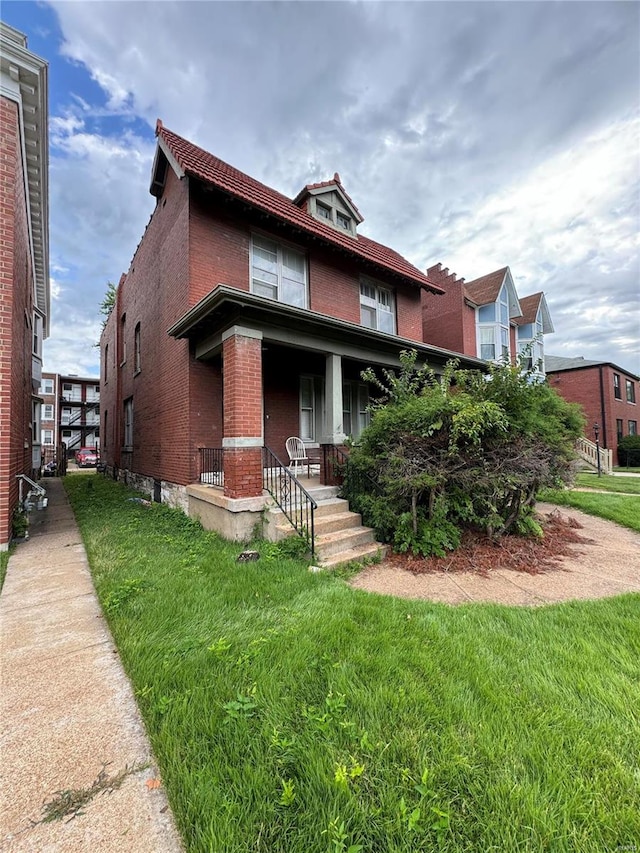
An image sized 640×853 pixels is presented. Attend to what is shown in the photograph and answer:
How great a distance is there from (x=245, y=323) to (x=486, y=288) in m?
17.7

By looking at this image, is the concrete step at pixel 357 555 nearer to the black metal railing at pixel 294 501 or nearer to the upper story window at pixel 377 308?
the black metal railing at pixel 294 501

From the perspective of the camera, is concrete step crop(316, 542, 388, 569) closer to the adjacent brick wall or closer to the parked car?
the adjacent brick wall

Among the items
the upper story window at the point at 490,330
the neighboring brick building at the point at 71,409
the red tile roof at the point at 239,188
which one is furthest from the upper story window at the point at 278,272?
the neighboring brick building at the point at 71,409

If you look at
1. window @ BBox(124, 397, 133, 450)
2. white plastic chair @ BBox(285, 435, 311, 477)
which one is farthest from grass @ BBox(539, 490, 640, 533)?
window @ BBox(124, 397, 133, 450)

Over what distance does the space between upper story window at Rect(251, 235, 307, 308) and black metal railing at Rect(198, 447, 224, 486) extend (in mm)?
3632

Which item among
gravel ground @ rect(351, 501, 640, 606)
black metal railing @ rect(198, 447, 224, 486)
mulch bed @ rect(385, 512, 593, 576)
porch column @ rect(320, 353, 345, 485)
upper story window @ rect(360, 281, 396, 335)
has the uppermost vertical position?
upper story window @ rect(360, 281, 396, 335)

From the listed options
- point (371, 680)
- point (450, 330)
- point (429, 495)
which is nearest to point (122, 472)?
point (429, 495)

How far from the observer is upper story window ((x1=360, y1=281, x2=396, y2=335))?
33.3 ft

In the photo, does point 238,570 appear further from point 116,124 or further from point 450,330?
point 450,330

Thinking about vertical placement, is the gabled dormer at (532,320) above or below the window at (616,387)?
above

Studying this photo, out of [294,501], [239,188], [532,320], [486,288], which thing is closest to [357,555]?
[294,501]

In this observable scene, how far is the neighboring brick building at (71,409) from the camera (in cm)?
3478

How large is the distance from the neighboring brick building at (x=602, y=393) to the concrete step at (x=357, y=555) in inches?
929

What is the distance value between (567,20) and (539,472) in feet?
25.8
